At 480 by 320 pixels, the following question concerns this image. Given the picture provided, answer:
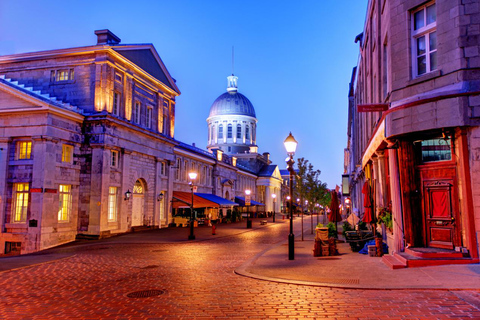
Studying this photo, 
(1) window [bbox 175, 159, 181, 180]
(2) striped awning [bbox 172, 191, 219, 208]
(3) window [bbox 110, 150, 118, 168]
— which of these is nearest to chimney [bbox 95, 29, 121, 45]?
(3) window [bbox 110, 150, 118, 168]

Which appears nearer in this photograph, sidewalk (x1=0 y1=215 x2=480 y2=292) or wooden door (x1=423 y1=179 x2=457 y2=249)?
sidewalk (x1=0 y1=215 x2=480 y2=292)

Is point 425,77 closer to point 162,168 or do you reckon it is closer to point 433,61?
point 433,61

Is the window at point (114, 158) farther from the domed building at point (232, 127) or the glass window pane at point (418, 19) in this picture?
the domed building at point (232, 127)

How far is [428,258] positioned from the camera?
35.2 ft

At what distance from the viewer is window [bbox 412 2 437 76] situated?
11609 millimetres

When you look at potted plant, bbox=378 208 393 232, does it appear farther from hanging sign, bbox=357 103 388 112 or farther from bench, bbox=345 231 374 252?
hanging sign, bbox=357 103 388 112

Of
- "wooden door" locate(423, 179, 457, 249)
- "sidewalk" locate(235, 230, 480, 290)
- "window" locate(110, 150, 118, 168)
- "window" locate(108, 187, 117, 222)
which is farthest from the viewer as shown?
"window" locate(110, 150, 118, 168)

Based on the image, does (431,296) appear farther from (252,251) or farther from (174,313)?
(252,251)

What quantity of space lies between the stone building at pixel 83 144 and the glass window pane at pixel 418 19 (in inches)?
752

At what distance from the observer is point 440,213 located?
1133cm

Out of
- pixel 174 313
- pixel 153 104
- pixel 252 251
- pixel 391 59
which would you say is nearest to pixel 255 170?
pixel 153 104

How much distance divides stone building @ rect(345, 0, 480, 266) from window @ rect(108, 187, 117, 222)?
63.9 feet

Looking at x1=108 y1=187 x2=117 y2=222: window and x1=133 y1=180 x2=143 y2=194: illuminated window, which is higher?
x1=133 y1=180 x2=143 y2=194: illuminated window

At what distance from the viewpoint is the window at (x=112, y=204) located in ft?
88.1
